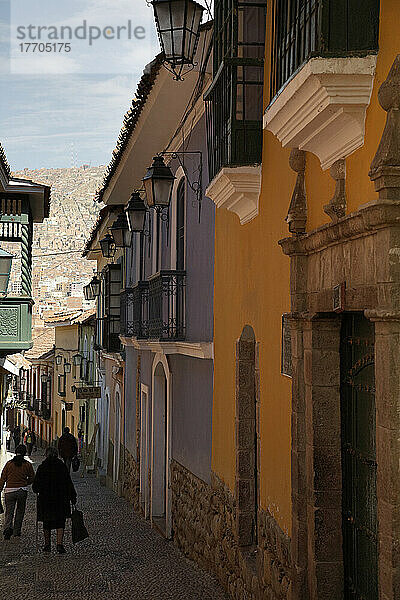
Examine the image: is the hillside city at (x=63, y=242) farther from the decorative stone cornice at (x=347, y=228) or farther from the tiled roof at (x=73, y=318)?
the decorative stone cornice at (x=347, y=228)

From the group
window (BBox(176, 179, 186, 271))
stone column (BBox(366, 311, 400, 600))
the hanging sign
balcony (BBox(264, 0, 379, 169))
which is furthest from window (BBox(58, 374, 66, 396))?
stone column (BBox(366, 311, 400, 600))

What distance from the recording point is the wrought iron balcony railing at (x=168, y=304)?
1222 cm

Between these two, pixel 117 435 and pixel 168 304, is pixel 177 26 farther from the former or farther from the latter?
pixel 117 435

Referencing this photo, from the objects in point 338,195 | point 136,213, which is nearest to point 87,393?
point 136,213

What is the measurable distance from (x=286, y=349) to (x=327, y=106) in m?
2.40

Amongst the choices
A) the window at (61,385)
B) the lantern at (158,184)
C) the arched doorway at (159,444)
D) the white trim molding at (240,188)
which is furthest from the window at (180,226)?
the window at (61,385)

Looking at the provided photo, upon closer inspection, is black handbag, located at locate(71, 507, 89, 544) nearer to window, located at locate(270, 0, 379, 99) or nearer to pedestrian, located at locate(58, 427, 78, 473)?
window, located at locate(270, 0, 379, 99)

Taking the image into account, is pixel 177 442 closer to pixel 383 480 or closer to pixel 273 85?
pixel 273 85

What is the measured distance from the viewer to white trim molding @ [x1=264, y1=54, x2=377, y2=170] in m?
4.61

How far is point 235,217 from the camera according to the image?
29.1 feet

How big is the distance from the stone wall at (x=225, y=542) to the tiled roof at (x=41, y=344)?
39840 mm

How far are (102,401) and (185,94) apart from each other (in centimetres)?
1828

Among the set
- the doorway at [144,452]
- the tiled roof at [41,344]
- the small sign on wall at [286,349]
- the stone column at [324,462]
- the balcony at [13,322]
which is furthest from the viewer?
the tiled roof at [41,344]

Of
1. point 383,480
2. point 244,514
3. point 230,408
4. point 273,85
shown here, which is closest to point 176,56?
point 273,85
